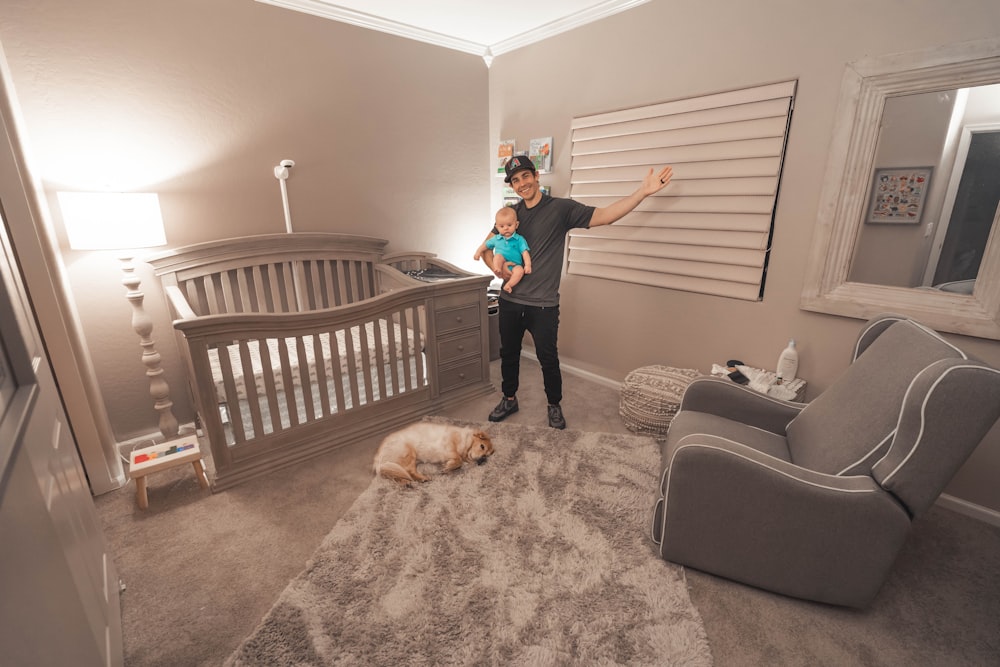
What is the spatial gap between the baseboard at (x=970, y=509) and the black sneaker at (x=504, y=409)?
2.05 m

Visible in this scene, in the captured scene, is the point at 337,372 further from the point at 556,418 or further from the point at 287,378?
the point at 556,418

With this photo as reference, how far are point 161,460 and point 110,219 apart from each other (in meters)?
1.06

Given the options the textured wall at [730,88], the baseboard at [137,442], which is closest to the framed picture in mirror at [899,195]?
the textured wall at [730,88]

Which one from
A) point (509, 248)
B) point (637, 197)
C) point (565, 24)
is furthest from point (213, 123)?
point (637, 197)

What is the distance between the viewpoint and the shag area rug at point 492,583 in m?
1.33

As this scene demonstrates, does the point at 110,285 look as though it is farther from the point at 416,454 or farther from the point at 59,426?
the point at 416,454

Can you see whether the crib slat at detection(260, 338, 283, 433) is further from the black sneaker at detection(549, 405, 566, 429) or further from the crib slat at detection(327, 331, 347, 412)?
the black sneaker at detection(549, 405, 566, 429)

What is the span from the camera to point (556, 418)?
2.60 metres

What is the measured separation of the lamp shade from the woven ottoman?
8.12 feet

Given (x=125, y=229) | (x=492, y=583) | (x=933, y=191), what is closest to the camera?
(x=492, y=583)

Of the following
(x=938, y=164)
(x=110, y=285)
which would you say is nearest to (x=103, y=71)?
(x=110, y=285)

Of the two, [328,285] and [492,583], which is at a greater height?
[328,285]

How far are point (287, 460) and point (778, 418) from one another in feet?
7.41

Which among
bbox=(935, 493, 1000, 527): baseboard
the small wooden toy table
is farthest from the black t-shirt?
bbox=(935, 493, 1000, 527): baseboard
